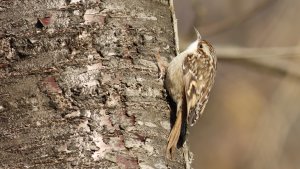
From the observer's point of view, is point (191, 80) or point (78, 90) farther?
point (191, 80)

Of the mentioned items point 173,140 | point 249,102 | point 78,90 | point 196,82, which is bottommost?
point 249,102

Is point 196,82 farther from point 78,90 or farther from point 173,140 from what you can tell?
point 78,90

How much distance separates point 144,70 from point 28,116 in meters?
0.33

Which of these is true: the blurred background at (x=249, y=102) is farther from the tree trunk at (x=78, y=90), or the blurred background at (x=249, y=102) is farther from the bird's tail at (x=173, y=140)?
the tree trunk at (x=78, y=90)

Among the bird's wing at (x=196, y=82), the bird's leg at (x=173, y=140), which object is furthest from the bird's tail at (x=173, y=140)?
the bird's wing at (x=196, y=82)

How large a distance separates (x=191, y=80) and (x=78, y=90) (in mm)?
1255

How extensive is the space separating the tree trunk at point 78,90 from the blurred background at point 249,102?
6.12 ft

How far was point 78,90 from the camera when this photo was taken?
2020 millimetres

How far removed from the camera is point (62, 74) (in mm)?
2016

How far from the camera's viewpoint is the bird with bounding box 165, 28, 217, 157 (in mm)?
2521

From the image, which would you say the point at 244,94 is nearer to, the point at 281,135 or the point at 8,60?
the point at 281,135

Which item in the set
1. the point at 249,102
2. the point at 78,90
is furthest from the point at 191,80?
the point at 249,102

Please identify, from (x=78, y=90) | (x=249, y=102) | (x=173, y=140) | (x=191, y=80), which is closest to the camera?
(x=78, y=90)

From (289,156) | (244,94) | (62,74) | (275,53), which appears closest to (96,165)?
(62,74)
